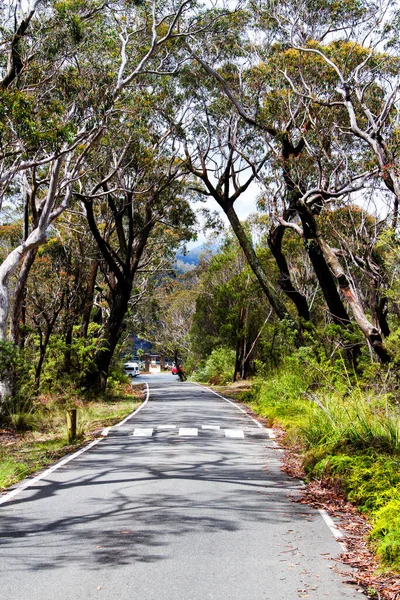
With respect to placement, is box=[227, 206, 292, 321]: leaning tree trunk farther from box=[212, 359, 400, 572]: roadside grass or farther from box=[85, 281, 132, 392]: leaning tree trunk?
box=[212, 359, 400, 572]: roadside grass

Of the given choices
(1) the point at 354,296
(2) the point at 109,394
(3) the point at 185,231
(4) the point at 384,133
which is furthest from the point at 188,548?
(3) the point at 185,231

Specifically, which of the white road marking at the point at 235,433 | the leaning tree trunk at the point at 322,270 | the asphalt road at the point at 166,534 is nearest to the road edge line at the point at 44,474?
the asphalt road at the point at 166,534

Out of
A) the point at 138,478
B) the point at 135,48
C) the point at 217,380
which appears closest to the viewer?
the point at 138,478

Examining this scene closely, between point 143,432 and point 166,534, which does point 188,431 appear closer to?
point 143,432

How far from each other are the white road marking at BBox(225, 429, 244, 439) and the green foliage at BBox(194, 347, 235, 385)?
1073 inches

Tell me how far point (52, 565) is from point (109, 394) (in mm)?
24565


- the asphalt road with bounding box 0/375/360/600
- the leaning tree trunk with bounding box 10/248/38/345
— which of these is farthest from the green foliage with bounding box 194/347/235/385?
the asphalt road with bounding box 0/375/360/600

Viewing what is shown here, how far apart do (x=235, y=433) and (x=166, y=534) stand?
388 inches

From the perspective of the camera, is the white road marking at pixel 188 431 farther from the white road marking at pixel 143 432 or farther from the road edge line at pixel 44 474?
the road edge line at pixel 44 474

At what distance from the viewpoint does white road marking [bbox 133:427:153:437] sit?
1578 cm

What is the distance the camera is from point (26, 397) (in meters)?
17.8

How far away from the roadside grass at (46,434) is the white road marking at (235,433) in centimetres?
332

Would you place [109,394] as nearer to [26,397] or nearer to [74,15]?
[26,397]

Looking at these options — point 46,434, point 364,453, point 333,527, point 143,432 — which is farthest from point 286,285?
point 333,527
